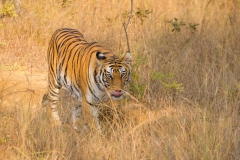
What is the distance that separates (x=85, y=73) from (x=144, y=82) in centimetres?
121

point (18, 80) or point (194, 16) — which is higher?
point (194, 16)

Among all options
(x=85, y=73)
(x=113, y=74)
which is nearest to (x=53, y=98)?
(x=85, y=73)

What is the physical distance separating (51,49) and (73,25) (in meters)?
2.04

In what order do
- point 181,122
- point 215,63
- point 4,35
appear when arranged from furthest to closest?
point 4,35
point 215,63
point 181,122

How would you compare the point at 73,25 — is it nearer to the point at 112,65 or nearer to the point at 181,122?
the point at 112,65

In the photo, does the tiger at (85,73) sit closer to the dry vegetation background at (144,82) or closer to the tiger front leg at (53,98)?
the tiger front leg at (53,98)

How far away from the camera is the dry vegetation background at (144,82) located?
4.10 meters

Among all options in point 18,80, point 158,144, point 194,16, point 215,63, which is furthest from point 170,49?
point 158,144

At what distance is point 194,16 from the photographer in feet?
26.7

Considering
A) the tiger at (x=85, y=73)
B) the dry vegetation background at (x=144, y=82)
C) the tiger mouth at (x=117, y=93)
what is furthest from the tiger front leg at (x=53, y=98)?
the tiger mouth at (x=117, y=93)

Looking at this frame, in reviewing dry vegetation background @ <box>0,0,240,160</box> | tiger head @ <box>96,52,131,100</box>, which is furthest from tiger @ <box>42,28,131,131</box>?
dry vegetation background @ <box>0,0,240,160</box>

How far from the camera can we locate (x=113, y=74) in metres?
4.79

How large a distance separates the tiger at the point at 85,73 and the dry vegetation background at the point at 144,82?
7.9 inches

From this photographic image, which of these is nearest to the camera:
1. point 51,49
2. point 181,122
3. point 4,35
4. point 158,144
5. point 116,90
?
point 158,144
